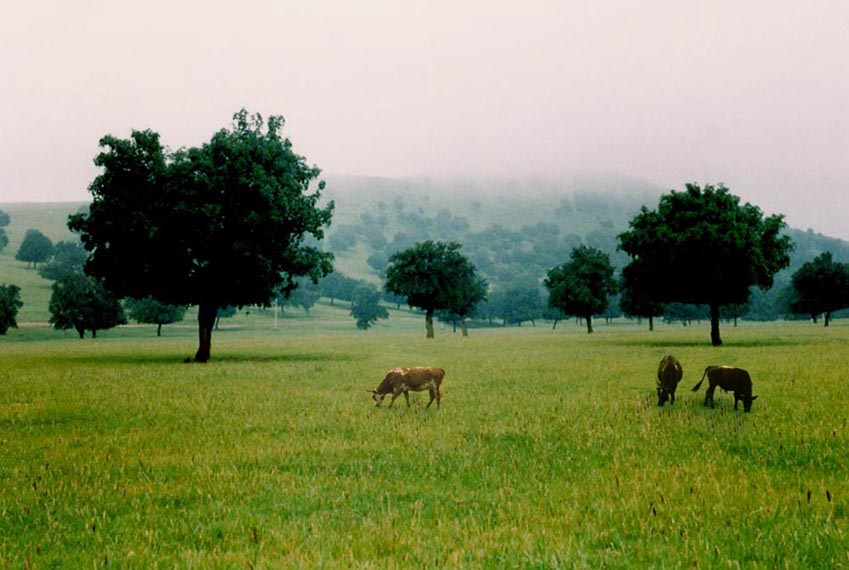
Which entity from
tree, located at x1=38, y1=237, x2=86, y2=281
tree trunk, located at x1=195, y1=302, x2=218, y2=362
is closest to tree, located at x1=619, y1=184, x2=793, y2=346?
tree trunk, located at x1=195, y1=302, x2=218, y2=362

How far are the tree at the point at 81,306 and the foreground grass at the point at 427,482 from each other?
100428mm

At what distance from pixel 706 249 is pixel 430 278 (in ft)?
147

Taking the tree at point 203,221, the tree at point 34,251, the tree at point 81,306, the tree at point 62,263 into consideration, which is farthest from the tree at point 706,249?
the tree at point 34,251

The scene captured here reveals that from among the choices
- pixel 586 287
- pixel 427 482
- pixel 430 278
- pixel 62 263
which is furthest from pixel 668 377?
pixel 62 263

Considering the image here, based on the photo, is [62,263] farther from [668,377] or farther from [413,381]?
[668,377]

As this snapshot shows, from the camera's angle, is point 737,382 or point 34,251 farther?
point 34,251

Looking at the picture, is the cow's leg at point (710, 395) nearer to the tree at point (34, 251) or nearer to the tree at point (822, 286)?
the tree at point (822, 286)

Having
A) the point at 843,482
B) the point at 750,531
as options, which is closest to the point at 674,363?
the point at 843,482

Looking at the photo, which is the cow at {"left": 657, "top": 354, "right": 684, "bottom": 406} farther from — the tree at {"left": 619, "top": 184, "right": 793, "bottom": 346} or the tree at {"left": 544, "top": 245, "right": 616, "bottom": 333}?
the tree at {"left": 544, "top": 245, "right": 616, "bottom": 333}

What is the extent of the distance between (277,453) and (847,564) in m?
8.26

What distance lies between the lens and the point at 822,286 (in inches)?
4139

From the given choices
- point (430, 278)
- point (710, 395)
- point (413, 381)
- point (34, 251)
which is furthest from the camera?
point (34, 251)

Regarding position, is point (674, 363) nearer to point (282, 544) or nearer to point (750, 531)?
point (750, 531)

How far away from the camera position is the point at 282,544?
6578 mm
